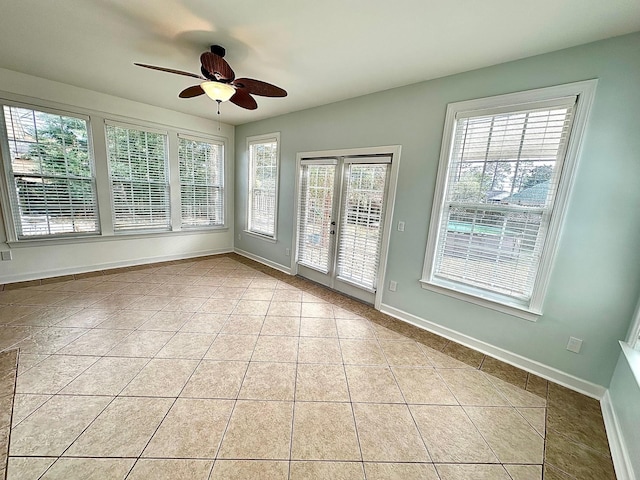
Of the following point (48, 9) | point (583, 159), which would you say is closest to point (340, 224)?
point (583, 159)

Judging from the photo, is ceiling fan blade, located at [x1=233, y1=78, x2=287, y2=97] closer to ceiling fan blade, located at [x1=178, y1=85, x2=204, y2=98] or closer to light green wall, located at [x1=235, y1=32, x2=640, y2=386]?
ceiling fan blade, located at [x1=178, y1=85, x2=204, y2=98]

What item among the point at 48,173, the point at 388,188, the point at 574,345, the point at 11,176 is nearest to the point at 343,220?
the point at 388,188

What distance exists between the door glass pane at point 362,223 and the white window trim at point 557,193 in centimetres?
62

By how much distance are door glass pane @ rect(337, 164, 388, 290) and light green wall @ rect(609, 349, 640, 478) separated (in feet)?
6.45

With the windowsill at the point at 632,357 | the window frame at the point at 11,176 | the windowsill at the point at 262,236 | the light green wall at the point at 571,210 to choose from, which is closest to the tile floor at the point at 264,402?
the light green wall at the point at 571,210

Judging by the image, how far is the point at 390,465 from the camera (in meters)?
1.30

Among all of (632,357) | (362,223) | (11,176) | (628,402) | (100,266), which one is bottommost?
(100,266)

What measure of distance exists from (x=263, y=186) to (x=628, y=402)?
4.57 meters

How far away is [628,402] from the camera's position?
1453 mm

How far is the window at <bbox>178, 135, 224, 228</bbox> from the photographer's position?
14.3 ft

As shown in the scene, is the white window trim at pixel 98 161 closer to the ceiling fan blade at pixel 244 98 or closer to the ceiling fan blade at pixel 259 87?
the ceiling fan blade at pixel 244 98

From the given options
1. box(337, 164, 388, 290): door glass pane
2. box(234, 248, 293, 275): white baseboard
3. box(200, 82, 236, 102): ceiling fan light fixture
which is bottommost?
box(234, 248, 293, 275): white baseboard

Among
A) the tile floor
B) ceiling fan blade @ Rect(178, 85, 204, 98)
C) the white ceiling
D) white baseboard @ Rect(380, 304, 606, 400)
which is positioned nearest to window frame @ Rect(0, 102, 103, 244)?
the white ceiling

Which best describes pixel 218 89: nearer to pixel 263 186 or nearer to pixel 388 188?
pixel 388 188
